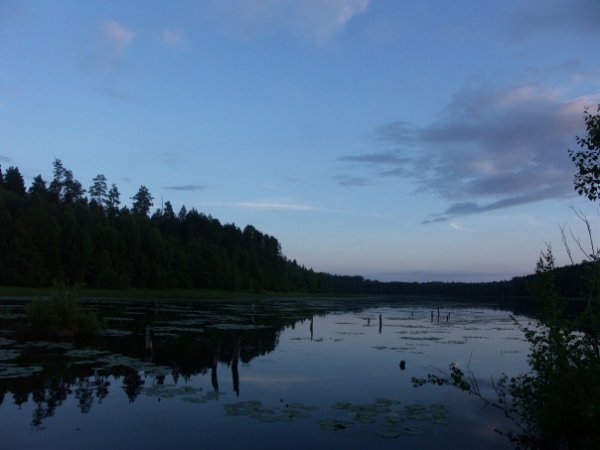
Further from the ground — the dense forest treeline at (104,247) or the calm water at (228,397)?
the dense forest treeline at (104,247)

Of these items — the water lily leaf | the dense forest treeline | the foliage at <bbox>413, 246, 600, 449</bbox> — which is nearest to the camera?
the foliage at <bbox>413, 246, 600, 449</bbox>

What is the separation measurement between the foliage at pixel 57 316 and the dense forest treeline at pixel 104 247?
32899 mm

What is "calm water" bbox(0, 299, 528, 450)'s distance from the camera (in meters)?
15.8

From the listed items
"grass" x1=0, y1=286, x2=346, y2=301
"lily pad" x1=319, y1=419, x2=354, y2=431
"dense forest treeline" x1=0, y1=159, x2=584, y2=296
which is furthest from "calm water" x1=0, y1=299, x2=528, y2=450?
"dense forest treeline" x1=0, y1=159, x2=584, y2=296

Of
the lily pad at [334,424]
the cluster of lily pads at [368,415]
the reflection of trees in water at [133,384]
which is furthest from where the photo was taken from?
the reflection of trees in water at [133,384]

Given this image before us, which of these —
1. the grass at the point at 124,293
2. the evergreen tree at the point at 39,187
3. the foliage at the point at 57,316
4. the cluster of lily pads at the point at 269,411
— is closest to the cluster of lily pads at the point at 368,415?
the cluster of lily pads at the point at 269,411

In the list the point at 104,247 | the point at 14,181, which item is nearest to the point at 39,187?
the point at 14,181

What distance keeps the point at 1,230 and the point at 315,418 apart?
91.0 m

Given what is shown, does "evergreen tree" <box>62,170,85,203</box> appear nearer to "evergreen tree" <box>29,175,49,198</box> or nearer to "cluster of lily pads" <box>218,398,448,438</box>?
"evergreen tree" <box>29,175,49,198</box>

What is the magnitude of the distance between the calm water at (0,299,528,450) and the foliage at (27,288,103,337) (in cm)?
187

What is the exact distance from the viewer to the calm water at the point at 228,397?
15.8 meters

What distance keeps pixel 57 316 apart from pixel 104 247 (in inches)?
3007

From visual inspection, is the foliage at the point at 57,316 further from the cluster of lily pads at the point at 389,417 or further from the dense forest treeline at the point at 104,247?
the dense forest treeline at the point at 104,247

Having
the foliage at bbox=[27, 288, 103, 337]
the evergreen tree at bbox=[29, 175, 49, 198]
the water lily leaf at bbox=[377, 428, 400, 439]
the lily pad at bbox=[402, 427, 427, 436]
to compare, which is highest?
the evergreen tree at bbox=[29, 175, 49, 198]
